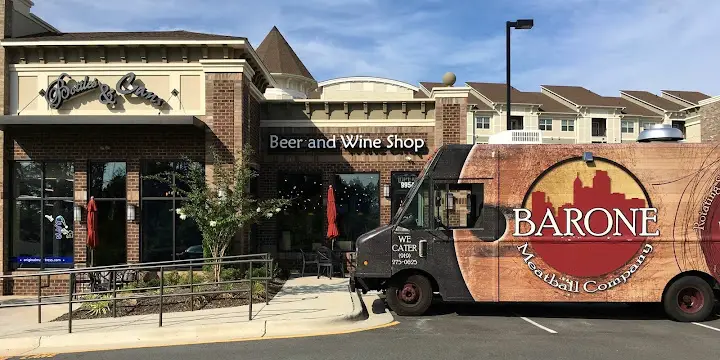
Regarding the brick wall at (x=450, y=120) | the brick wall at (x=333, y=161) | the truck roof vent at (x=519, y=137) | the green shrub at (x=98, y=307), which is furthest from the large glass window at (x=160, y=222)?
the truck roof vent at (x=519, y=137)

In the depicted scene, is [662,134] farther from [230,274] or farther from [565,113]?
[565,113]

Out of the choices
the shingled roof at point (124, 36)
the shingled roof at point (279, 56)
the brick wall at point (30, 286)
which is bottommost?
the brick wall at point (30, 286)

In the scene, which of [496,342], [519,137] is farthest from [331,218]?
[496,342]

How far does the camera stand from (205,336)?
311 inches

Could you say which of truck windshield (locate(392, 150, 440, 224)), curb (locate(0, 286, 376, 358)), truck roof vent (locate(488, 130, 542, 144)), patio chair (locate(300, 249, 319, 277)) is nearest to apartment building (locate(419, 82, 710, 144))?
patio chair (locate(300, 249, 319, 277))

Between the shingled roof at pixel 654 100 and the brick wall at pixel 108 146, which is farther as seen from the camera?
the shingled roof at pixel 654 100

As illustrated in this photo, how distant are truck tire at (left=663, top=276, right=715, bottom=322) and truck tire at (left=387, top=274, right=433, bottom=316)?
160 inches

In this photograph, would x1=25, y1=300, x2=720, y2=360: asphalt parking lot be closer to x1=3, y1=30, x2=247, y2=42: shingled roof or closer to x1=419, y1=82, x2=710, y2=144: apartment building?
x1=3, y1=30, x2=247, y2=42: shingled roof

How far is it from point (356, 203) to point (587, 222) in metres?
7.64

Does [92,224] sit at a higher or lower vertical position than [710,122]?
lower

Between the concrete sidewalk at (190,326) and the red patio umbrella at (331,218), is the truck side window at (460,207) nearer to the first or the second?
the concrete sidewalk at (190,326)

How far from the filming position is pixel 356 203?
15570 millimetres

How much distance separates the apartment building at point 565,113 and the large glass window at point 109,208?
47.2 m

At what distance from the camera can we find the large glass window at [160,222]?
43.9 ft
